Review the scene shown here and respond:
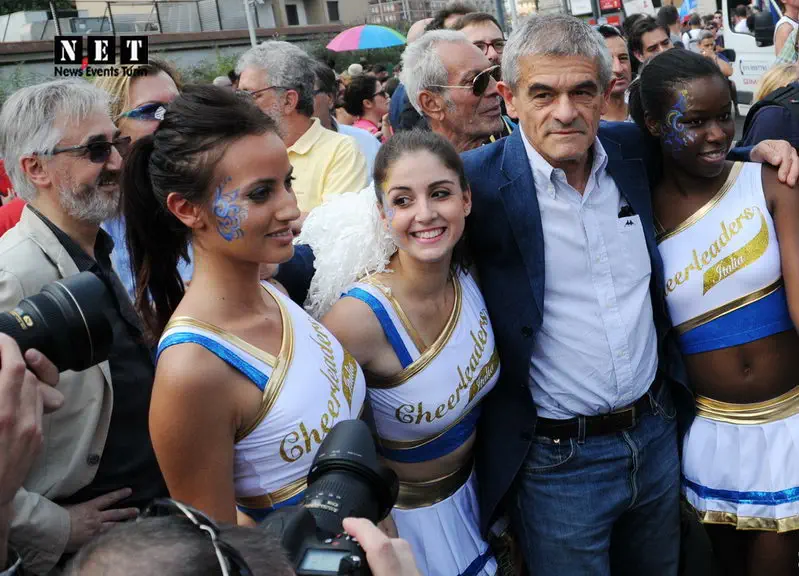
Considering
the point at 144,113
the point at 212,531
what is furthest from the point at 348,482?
the point at 144,113

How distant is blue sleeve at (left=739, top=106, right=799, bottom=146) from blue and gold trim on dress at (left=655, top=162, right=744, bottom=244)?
692mm

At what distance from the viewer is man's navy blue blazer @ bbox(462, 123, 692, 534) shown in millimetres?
2369

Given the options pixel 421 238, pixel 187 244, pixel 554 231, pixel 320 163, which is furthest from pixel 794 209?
pixel 320 163

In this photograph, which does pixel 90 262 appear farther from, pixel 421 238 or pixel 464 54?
pixel 464 54

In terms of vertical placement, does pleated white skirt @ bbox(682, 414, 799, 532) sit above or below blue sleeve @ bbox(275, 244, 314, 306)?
below

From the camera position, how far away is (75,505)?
2.12 meters

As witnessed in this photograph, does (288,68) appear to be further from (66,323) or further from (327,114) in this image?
(66,323)

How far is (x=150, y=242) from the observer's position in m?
2.02

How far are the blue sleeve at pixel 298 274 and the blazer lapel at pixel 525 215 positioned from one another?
640mm

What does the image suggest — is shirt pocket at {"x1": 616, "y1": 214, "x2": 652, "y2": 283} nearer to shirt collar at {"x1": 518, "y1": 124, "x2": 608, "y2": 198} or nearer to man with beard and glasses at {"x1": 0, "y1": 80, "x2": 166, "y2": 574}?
shirt collar at {"x1": 518, "y1": 124, "x2": 608, "y2": 198}

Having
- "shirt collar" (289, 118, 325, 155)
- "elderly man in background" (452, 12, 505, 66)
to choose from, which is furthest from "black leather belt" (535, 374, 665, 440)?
"elderly man in background" (452, 12, 505, 66)

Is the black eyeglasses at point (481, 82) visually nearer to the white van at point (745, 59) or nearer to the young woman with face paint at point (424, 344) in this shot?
the young woman with face paint at point (424, 344)

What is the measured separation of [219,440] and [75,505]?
697mm

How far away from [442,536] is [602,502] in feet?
1.68
